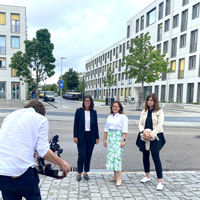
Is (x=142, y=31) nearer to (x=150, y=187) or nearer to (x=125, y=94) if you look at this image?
(x=125, y=94)

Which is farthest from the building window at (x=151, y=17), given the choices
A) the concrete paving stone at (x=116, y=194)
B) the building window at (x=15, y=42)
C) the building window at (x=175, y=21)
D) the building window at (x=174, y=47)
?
the concrete paving stone at (x=116, y=194)

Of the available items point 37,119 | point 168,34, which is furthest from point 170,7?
point 37,119

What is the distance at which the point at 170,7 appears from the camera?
3036cm

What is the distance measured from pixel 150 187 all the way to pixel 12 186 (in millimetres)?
2817

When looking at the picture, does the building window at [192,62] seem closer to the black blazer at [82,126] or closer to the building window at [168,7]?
the building window at [168,7]

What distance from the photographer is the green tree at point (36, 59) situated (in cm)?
2323

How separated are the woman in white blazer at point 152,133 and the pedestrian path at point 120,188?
0.23 metres

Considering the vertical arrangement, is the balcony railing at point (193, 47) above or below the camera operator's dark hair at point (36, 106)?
above

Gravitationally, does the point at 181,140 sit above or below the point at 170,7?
below

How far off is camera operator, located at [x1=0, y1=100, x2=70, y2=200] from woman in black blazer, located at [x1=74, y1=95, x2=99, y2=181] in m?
2.23

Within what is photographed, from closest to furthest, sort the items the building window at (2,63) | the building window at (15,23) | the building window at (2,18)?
1. the building window at (2,18)
2. the building window at (15,23)
3. the building window at (2,63)

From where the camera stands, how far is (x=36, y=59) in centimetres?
2342

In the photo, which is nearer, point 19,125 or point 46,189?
point 19,125

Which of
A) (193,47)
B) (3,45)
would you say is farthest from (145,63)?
(3,45)
